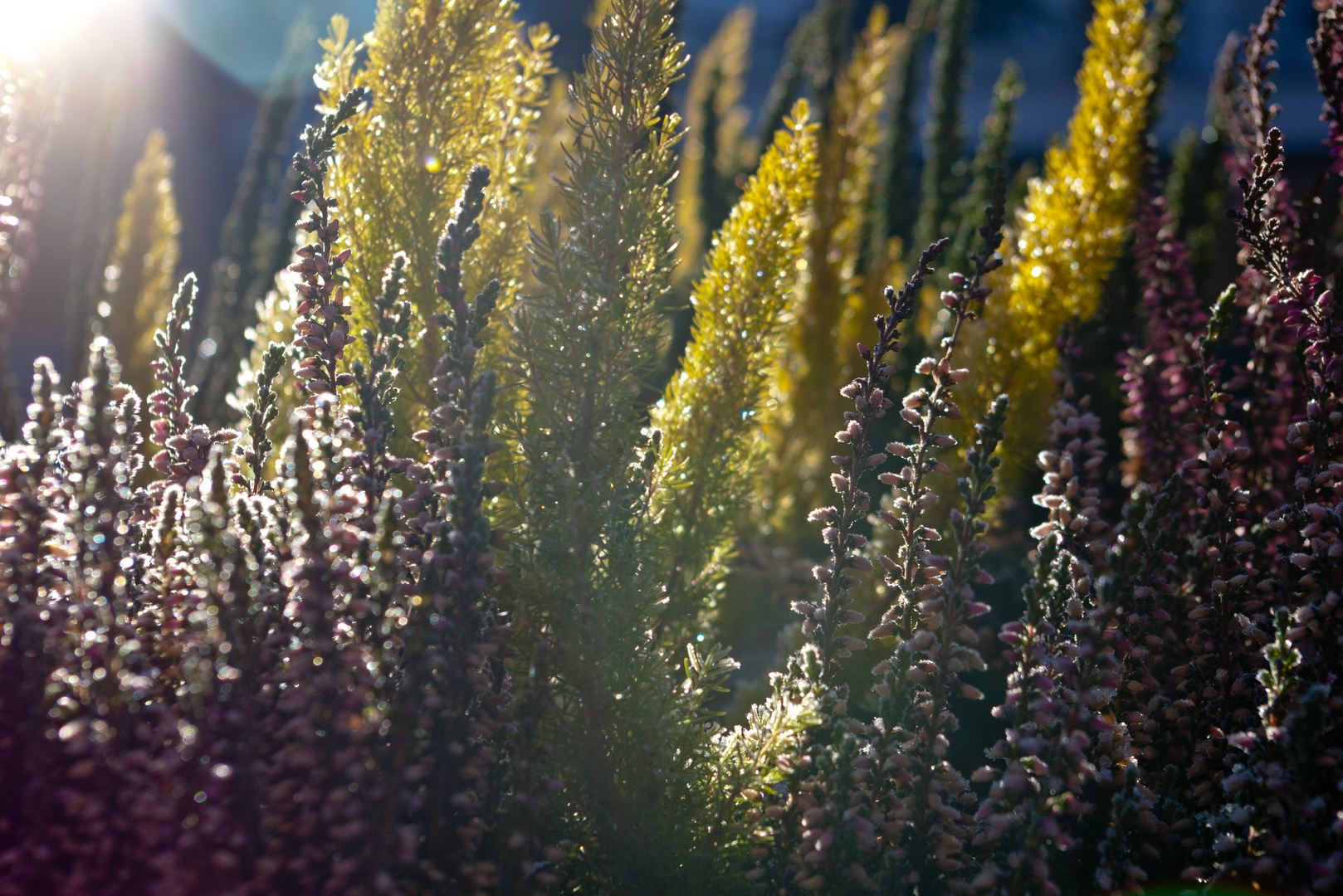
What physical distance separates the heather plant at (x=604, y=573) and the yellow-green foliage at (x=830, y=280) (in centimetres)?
110

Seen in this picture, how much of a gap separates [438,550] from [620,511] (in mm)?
437

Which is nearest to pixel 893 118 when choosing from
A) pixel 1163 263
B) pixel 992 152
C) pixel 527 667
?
pixel 992 152

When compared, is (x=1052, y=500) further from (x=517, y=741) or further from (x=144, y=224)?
(x=144, y=224)

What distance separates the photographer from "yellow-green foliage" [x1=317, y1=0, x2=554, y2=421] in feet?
7.13

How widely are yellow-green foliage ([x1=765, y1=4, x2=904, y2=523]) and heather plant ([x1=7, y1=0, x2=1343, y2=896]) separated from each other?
3.61ft

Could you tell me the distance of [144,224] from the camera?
496 cm

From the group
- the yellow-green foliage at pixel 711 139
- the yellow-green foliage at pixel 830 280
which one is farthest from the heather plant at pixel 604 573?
the yellow-green foliage at pixel 711 139

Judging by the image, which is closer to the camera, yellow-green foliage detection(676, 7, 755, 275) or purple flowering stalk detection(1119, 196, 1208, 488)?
purple flowering stalk detection(1119, 196, 1208, 488)

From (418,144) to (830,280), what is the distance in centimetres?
212

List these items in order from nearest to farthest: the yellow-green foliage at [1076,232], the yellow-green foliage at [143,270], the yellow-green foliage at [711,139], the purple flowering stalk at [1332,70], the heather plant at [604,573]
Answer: the heather plant at [604,573], the purple flowering stalk at [1332,70], the yellow-green foliage at [1076,232], the yellow-green foliage at [143,270], the yellow-green foliage at [711,139]

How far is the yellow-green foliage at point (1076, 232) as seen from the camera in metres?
2.73

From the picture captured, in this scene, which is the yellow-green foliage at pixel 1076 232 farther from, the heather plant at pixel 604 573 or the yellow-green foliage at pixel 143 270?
the yellow-green foliage at pixel 143 270

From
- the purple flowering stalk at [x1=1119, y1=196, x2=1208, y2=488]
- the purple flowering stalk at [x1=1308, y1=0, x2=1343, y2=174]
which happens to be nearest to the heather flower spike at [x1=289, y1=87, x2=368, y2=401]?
the purple flowering stalk at [x1=1119, y1=196, x2=1208, y2=488]

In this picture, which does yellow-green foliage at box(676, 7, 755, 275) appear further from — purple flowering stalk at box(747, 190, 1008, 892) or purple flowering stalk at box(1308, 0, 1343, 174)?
purple flowering stalk at box(747, 190, 1008, 892)
